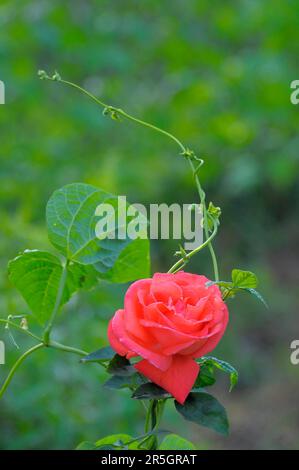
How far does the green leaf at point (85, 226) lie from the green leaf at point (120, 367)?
0.42 feet

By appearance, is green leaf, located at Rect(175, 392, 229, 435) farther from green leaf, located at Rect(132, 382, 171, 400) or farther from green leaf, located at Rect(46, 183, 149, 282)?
green leaf, located at Rect(46, 183, 149, 282)

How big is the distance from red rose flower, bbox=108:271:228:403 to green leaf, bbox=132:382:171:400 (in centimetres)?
1

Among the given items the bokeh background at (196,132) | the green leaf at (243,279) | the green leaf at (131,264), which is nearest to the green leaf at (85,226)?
the green leaf at (131,264)

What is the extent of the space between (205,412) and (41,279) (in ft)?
0.76

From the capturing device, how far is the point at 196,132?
3.81m

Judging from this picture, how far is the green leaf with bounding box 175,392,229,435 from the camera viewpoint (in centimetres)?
71

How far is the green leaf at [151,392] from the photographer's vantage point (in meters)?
0.70

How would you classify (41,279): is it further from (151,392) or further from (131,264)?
(151,392)

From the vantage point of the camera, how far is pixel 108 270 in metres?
0.85

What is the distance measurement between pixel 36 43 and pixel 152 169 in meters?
0.89

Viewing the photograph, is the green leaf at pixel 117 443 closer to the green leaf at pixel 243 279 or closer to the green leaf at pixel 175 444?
the green leaf at pixel 175 444

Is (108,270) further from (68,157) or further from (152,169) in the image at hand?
(152,169)

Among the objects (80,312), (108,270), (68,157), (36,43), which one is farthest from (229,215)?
(108,270)

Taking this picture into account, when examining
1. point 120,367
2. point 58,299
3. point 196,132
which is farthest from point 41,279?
point 196,132
